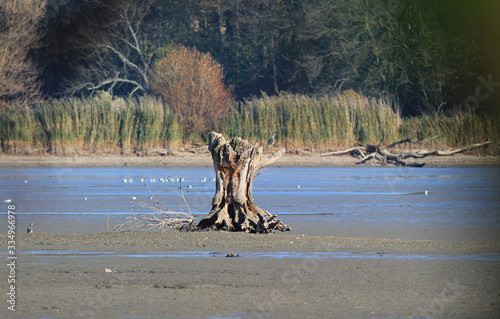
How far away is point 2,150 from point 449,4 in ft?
72.8

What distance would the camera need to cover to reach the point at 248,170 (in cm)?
1235

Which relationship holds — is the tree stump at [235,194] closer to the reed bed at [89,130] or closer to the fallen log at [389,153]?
the fallen log at [389,153]

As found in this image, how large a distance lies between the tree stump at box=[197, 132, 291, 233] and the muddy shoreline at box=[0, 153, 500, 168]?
1912cm

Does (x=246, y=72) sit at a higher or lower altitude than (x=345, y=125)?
higher

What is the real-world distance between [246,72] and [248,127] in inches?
757

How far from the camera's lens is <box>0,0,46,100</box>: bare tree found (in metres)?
44.8

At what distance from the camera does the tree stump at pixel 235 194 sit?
12172 millimetres

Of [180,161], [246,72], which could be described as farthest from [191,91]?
[246,72]

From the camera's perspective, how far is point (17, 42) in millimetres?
46812

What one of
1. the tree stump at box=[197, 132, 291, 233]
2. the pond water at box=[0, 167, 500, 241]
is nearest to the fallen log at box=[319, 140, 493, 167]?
the pond water at box=[0, 167, 500, 241]

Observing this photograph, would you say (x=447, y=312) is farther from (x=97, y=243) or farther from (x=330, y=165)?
(x=330, y=165)

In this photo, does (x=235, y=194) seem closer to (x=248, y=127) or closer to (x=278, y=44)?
(x=248, y=127)

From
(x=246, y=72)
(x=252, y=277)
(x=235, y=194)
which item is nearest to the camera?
(x=252, y=277)

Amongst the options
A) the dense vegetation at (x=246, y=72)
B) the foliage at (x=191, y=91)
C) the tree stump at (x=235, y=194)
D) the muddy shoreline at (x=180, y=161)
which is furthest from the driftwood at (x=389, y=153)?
the tree stump at (x=235, y=194)
